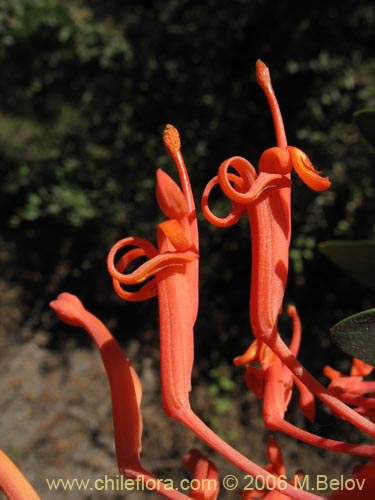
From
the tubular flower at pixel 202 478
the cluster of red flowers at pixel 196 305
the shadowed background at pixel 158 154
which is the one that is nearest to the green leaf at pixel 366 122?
the cluster of red flowers at pixel 196 305

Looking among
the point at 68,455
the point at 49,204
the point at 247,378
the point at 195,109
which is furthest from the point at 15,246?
the point at 247,378

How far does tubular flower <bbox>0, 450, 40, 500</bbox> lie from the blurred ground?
1.58m

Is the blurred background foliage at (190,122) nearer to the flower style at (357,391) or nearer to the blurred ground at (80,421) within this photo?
the blurred ground at (80,421)

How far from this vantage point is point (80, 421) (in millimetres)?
2412

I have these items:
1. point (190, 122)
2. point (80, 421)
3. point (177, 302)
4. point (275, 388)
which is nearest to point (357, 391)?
point (275, 388)

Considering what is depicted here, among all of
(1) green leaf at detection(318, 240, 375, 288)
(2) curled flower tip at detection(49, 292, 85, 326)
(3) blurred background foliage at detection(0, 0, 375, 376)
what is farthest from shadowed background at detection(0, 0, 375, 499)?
(2) curled flower tip at detection(49, 292, 85, 326)

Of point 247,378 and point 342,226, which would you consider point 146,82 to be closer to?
point 342,226

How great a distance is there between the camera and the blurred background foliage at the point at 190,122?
77.0 inches

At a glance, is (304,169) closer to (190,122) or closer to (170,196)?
(170,196)

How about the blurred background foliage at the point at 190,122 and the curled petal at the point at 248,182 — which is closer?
the curled petal at the point at 248,182

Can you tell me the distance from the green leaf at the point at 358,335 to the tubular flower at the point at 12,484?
0.79 ft

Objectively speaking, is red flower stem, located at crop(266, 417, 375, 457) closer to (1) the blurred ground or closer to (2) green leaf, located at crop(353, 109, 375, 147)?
(2) green leaf, located at crop(353, 109, 375, 147)

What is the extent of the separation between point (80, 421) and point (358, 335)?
2160mm

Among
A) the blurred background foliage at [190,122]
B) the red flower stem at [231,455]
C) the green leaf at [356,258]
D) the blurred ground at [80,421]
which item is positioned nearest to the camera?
the red flower stem at [231,455]
